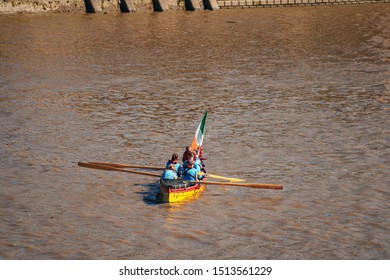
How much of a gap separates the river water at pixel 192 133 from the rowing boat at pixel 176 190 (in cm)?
23

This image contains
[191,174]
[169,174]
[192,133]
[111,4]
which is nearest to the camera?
[169,174]

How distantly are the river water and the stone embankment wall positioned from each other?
941 millimetres

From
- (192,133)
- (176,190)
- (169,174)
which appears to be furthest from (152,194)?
(192,133)

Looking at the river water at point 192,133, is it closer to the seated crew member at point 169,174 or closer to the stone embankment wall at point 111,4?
the seated crew member at point 169,174

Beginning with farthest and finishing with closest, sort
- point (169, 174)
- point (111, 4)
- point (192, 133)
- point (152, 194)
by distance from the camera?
point (111, 4), point (192, 133), point (152, 194), point (169, 174)

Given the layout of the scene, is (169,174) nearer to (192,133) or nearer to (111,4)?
(192,133)

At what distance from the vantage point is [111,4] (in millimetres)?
53281

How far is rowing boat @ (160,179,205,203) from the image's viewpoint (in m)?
20.2

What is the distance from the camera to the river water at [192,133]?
18.7m

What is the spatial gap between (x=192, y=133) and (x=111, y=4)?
2791 cm

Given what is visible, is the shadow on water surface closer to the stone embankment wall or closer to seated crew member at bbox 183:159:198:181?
seated crew member at bbox 183:159:198:181

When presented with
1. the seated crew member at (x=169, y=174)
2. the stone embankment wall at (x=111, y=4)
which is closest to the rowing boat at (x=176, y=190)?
the seated crew member at (x=169, y=174)

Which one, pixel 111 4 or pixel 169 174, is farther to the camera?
pixel 111 4

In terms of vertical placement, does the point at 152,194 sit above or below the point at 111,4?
below
